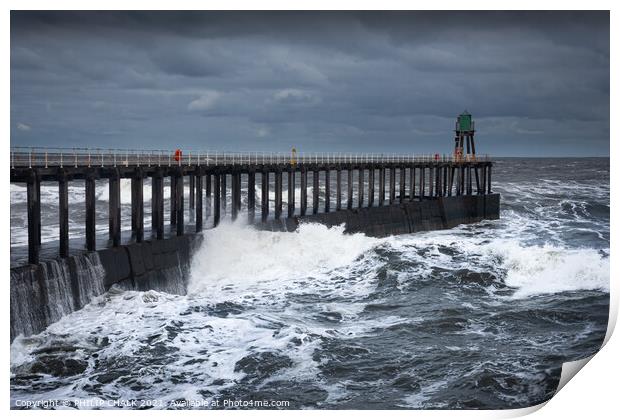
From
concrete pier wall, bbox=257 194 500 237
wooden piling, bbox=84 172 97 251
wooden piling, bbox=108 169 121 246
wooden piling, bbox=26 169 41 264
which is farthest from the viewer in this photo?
concrete pier wall, bbox=257 194 500 237

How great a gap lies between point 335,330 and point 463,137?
3762cm

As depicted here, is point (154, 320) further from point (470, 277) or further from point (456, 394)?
point (470, 277)

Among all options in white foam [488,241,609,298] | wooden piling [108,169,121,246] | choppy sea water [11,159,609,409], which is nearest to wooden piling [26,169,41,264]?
choppy sea water [11,159,609,409]

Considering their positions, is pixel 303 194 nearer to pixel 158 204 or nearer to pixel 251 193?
pixel 251 193

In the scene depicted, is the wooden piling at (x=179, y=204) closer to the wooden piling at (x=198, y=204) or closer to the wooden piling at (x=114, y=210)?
the wooden piling at (x=198, y=204)

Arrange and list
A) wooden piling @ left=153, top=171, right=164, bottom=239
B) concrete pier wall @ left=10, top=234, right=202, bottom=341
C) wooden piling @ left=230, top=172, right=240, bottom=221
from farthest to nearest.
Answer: wooden piling @ left=230, top=172, right=240, bottom=221 < wooden piling @ left=153, top=171, right=164, bottom=239 < concrete pier wall @ left=10, top=234, right=202, bottom=341

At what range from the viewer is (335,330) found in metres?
18.2

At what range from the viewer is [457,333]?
18.2 metres

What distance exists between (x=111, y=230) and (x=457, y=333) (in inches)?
460

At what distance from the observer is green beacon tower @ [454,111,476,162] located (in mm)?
52250

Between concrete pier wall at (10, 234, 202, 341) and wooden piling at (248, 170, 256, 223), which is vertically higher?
wooden piling at (248, 170, 256, 223)

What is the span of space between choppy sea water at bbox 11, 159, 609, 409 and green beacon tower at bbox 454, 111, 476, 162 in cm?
2280

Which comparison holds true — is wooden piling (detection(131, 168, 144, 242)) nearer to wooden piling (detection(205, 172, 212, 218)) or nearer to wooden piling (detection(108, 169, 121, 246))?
wooden piling (detection(108, 169, 121, 246))
